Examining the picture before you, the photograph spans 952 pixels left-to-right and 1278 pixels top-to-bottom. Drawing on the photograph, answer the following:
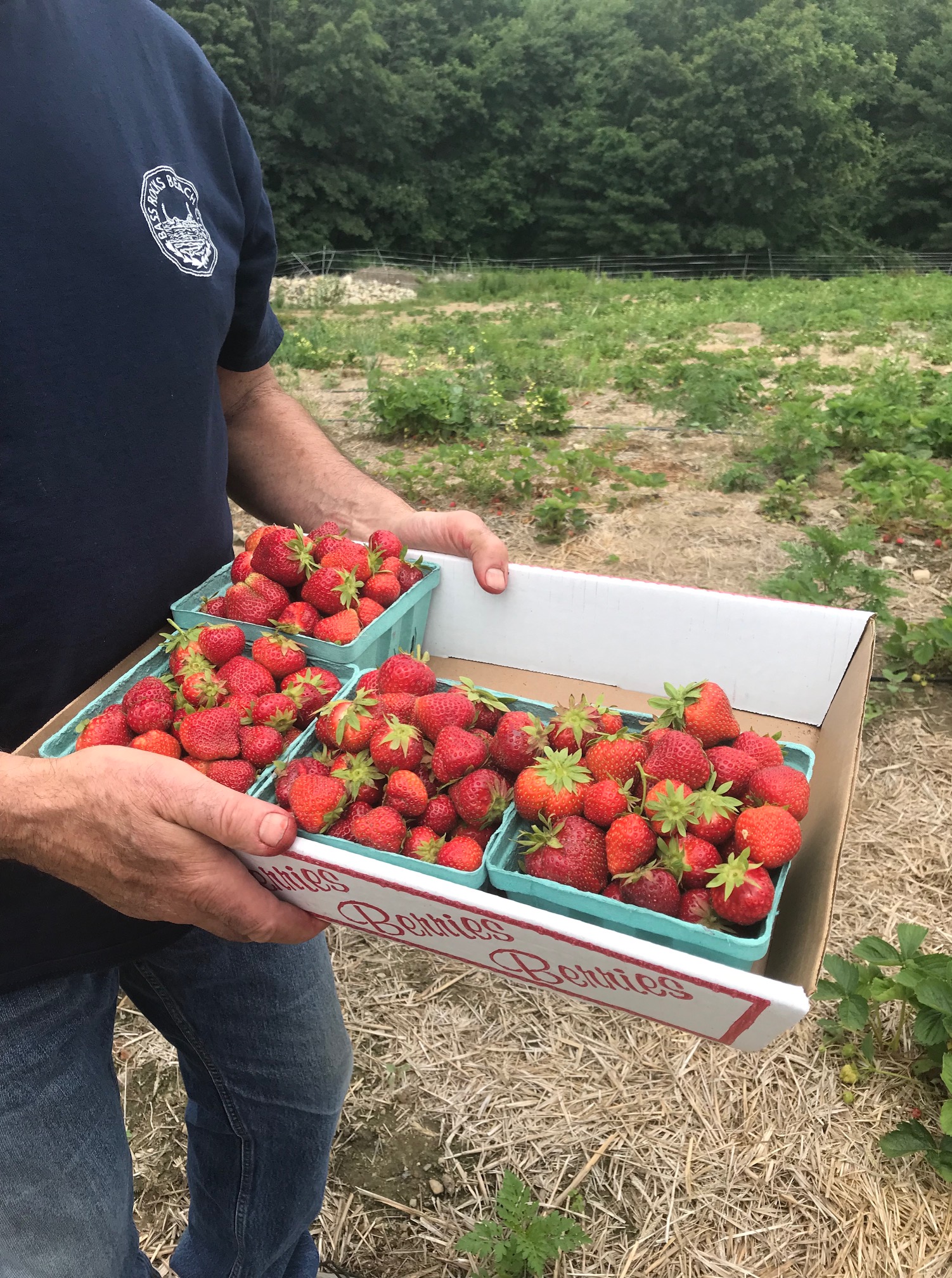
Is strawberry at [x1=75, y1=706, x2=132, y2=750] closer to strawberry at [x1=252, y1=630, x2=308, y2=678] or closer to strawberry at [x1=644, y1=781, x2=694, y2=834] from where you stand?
strawberry at [x1=252, y1=630, x2=308, y2=678]

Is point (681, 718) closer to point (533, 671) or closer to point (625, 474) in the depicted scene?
point (533, 671)

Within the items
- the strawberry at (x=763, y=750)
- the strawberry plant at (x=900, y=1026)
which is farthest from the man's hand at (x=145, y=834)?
the strawberry plant at (x=900, y=1026)

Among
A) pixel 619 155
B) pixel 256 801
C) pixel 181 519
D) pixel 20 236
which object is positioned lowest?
pixel 619 155

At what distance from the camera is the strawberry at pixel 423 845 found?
1.41 m

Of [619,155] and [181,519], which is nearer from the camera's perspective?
[181,519]

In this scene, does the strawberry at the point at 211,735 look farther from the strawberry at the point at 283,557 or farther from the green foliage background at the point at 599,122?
the green foliage background at the point at 599,122

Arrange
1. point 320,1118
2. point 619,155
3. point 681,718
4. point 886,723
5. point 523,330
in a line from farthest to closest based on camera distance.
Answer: point 619,155 < point 523,330 < point 886,723 < point 320,1118 < point 681,718

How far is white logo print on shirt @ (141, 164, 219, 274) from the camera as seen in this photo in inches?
61.3

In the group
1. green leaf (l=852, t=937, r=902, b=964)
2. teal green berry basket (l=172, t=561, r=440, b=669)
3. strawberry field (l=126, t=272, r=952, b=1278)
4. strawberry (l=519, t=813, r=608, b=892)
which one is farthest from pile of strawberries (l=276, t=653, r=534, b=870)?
green leaf (l=852, t=937, r=902, b=964)

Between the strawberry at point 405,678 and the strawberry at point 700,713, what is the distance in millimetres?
446

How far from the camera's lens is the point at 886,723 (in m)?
3.33

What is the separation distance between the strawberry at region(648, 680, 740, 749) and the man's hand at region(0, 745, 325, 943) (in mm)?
683

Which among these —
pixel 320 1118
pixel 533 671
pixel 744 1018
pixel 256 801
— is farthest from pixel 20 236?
pixel 320 1118

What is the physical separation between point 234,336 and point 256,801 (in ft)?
4.00
